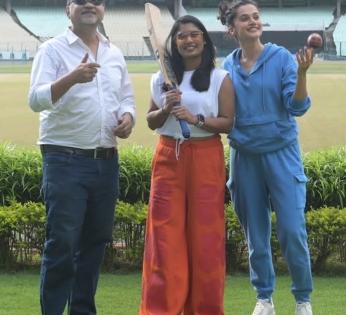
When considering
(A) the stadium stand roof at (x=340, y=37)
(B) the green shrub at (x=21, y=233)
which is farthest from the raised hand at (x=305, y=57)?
(A) the stadium stand roof at (x=340, y=37)

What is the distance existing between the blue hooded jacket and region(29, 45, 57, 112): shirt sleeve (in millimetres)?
912

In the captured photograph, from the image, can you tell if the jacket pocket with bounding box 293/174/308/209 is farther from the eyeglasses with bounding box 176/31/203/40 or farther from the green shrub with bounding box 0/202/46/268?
the green shrub with bounding box 0/202/46/268

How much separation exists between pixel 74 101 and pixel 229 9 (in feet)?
3.08

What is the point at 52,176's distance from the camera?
3.40 metres

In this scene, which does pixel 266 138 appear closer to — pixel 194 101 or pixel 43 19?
pixel 194 101

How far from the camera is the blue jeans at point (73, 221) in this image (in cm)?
338

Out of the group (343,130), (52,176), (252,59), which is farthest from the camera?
(343,130)

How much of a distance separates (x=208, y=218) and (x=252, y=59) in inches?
33.9

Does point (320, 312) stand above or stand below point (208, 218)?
below

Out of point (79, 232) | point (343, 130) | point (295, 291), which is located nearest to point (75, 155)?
point (79, 232)

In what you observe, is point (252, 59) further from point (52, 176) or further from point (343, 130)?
point (343, 130)

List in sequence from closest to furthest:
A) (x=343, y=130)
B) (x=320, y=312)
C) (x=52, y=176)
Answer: (x=52, y=176) < (x=320, y=312) < (x=343, y=130)

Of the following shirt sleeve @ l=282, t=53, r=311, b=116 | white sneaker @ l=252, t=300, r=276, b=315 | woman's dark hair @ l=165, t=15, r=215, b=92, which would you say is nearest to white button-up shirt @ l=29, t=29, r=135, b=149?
woman's dark hair @ l=165, t=15, r=215, b=92

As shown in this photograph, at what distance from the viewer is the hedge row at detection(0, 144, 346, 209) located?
18.1ft
